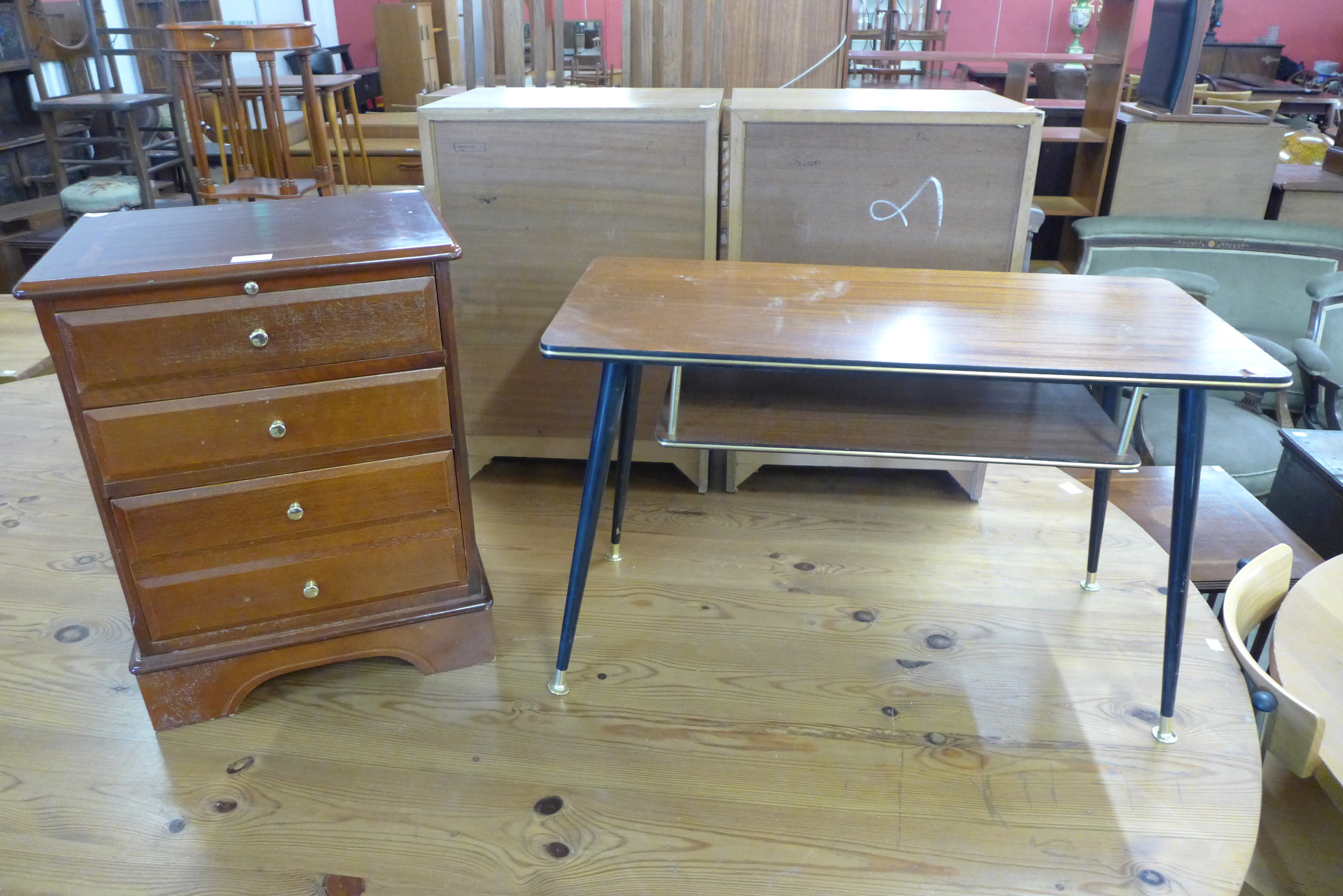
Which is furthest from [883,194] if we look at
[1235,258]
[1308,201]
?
[1308,201]

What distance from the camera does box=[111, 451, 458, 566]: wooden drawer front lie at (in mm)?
1386

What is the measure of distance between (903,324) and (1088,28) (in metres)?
A: 9.28

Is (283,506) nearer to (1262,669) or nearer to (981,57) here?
(1262,669)

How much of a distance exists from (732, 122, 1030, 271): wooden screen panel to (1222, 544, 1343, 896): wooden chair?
848 millimetres

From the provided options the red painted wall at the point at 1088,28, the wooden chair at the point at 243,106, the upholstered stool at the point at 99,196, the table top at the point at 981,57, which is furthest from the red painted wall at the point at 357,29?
the red painted wall at the point at 1088,28

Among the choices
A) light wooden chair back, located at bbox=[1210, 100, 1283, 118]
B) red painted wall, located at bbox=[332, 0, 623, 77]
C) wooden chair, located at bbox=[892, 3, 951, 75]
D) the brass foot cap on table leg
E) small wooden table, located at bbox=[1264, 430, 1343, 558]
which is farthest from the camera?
red painted wall, located at bbox=[332, 0, 623, 77]

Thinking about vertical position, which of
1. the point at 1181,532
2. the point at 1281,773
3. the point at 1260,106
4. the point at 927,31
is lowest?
the point at 1281,773

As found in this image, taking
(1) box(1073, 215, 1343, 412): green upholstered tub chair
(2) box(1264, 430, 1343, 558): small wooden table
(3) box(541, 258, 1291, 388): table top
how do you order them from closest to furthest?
(3) box(541, 258, 1291, 388): table top → (2) box(1264, 430, 1343, 558): small wooden table → (1) box(1073, 215, 1343, 412): green upholstered tub chair

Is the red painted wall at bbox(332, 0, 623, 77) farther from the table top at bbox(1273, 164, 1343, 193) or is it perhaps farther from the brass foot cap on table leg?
the brass foot cap on table leg

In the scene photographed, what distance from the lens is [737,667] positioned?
1699mm

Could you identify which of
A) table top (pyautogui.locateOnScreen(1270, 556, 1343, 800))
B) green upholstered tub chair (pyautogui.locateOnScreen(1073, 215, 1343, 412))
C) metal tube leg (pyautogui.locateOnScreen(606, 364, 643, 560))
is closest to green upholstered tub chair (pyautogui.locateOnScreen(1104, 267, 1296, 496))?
green upholstered tub chair (pyautogui.locateOnScreen(1073, 215, 1343, 412))

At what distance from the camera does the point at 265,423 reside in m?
1.38

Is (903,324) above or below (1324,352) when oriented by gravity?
above

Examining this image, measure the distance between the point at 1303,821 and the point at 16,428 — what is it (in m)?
3.07
